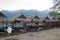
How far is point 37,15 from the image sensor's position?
31.0 m

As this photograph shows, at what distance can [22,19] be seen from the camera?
91.8 feet

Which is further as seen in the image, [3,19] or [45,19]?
[45,19]

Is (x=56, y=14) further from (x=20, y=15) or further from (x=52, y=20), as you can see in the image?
(x=20, y=15)

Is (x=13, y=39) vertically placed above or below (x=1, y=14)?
below

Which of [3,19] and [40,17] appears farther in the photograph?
[40,17]

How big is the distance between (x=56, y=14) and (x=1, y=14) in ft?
33.1

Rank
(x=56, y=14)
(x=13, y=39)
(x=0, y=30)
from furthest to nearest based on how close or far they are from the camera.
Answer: (x=56, y=14) < (x=0, y=30) < (x=13, y=39)

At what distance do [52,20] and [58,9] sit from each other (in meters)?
2.94

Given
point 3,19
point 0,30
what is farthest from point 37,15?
point 0,30

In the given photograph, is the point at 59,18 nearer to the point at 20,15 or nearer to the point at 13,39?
the point at 20,15

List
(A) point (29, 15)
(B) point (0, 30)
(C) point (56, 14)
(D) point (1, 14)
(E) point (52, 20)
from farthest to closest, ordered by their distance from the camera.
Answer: (A) point (29, 15), (E) point (52, 20), (C) point (56, 14), (D) point (1, 14), (B) point (0, 30)

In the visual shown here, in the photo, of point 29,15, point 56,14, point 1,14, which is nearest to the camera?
point 1,14

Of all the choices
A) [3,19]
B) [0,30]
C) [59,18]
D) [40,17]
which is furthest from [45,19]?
[0,30]

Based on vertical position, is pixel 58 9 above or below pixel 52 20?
above
